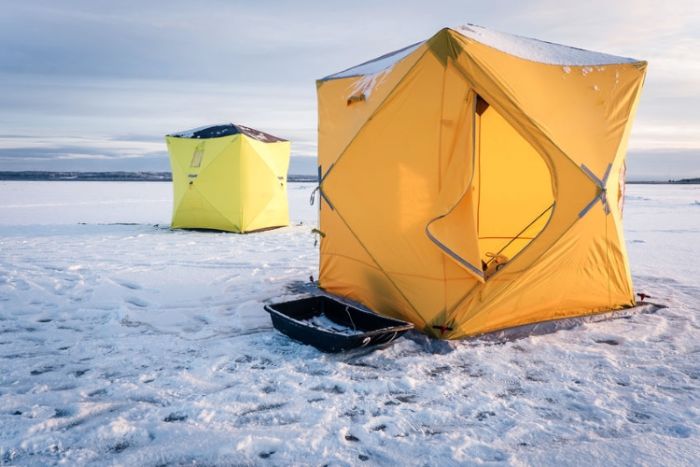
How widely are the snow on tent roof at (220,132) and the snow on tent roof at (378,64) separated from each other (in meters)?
5.59

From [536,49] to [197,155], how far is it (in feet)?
26.1

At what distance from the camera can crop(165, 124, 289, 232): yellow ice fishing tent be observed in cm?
1061

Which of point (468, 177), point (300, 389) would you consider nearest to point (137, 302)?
point (300, 389)

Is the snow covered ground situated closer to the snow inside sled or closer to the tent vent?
the snow inside sled

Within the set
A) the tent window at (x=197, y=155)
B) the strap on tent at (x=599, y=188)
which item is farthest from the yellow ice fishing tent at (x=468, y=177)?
the tent window at (x=197, y=155)

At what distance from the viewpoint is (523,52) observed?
174 inches

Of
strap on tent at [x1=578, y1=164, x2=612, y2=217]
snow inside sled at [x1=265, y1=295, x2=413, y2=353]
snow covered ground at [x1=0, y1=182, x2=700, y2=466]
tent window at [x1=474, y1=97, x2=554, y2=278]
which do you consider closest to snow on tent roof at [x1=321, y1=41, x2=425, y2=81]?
tent window at [x1=474, y1=97, x2=554, y2=278]

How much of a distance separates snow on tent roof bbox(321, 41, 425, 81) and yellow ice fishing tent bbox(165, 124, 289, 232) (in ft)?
17.6

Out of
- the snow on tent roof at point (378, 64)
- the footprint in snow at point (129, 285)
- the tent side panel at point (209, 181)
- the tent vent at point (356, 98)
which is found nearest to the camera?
the snow on tent roof at point (378, 64)

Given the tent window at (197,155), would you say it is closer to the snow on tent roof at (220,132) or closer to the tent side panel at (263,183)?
the snow on tent roof at (220,132)

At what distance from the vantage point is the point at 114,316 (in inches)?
186

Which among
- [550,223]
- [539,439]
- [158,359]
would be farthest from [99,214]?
[539,439]

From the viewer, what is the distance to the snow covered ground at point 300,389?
253 cm

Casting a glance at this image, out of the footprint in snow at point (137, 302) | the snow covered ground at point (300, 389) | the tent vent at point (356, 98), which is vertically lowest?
the footprint in snow at point (137, 302)
